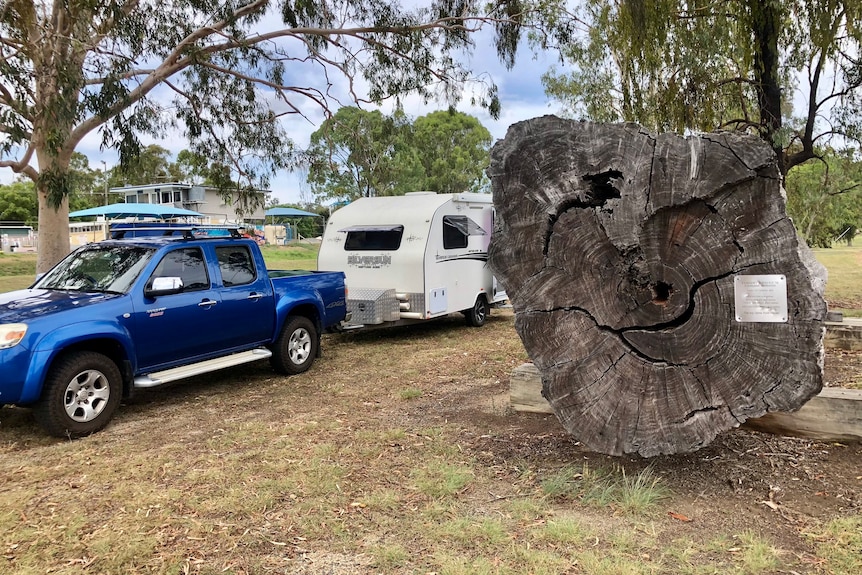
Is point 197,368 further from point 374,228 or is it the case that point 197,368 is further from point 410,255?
point 374,228

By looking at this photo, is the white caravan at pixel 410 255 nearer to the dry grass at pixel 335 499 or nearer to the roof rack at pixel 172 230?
the roof rack at pixel 172 230

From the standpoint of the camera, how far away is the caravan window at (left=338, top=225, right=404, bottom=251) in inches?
433

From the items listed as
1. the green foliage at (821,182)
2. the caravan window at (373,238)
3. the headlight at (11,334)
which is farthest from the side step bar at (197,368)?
the green foliage at (821,182)

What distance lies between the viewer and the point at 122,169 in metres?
12.4

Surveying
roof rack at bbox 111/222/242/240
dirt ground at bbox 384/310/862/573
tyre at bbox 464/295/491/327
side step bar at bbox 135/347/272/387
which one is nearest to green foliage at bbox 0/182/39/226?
tyre at bbox 464/295/491/327

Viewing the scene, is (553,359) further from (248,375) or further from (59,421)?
(248,375)

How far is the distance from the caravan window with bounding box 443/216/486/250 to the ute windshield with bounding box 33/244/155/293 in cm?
542

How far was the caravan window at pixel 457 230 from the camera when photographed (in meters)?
11.2

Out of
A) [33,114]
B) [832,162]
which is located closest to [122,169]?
A: [33,114]

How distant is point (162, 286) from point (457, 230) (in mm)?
6091

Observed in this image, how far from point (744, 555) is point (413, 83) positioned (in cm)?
1299

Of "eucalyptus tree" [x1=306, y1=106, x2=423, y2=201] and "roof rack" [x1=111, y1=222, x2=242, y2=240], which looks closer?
"roof rack" [x1=111, y1=222, x2=242, y2=240]

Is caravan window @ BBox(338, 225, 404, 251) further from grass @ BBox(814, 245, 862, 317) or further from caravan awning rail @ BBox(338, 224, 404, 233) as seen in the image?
grass @ BBox(814, 245, 862, 317)

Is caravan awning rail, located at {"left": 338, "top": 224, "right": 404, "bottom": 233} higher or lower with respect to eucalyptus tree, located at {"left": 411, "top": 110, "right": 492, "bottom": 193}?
lower
